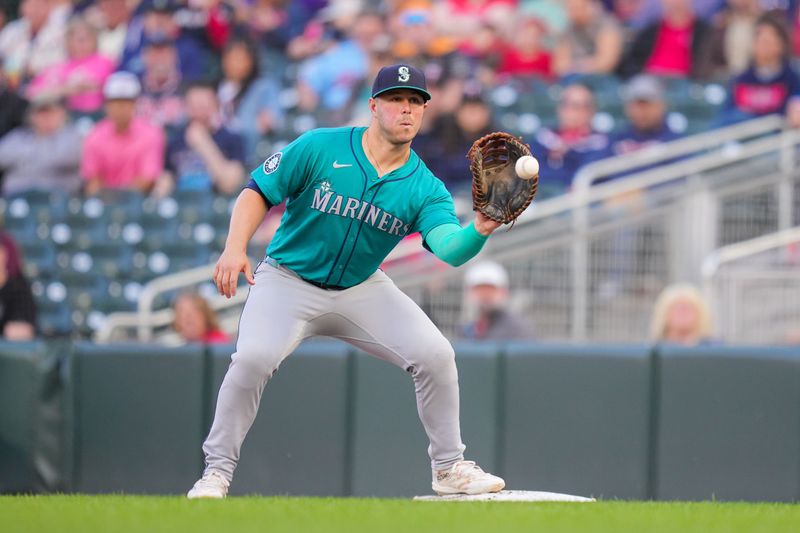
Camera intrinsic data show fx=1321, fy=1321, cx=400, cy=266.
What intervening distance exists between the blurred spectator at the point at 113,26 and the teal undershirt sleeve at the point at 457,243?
815 centimetres

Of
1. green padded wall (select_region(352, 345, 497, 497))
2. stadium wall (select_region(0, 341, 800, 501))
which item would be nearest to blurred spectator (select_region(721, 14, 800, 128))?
stadium wall (select_region(0, 341, 800, 501))

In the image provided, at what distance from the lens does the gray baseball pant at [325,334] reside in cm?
524

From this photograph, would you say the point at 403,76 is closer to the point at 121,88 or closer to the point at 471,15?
the point at 121,88

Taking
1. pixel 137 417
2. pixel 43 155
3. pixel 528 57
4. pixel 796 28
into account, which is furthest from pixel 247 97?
pixel 796 28

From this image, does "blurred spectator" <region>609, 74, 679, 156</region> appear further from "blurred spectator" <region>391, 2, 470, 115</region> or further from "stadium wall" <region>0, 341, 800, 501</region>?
"stadium wall" <region>0, 341, 800, 501</region>

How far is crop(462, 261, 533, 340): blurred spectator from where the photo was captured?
27.1ft

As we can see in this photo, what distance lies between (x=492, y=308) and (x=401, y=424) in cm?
123

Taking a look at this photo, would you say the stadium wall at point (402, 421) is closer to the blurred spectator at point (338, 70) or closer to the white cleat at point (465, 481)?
the white cleat at point (465, 481)

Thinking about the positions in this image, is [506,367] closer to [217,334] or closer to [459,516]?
[217,334]

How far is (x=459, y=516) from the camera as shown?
15.2ft

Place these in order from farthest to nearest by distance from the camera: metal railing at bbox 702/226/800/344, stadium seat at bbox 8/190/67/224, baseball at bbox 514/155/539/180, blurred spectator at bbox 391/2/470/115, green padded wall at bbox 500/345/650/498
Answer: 1. stadium seat at bbox 8/190/67/224
2. blurred spectator at bbox 391/2/470/115
3. metal railing at bbox 702/226/800/344
4. green padded wall at bbox 500/345/650/498
5. baseball at bbox 514/155/539/180

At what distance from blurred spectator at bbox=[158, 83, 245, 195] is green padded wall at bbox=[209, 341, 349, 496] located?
3.42 m

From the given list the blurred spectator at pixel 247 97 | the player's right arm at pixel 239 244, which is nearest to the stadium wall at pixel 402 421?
the player's right arm at pixel 239 244

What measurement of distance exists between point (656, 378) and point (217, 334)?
109 inches
